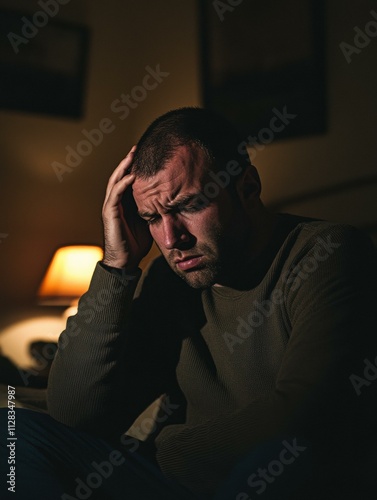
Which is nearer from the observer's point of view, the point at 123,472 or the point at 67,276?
the point at 123,472

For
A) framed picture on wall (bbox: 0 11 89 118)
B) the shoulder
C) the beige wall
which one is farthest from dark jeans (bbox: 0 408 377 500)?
framed picture on wall (bbox: 0 11 89 118)

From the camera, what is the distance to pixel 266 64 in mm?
2252

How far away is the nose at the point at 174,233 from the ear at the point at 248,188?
19cm

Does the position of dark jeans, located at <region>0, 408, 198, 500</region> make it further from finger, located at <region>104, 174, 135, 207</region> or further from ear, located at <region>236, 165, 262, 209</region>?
ear, located at <region>236, 165, 262, 209</region>

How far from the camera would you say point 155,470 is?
3.86 ft

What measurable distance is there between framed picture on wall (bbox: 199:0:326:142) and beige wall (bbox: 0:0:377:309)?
64mm

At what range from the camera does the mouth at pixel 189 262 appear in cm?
131

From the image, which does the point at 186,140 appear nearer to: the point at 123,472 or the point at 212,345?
the point at 212,345

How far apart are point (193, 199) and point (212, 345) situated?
37 centimetres

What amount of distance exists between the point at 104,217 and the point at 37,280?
140 cm

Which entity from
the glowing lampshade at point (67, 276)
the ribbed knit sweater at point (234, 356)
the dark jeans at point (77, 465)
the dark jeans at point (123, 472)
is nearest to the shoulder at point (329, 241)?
the ribbed knit sweater at point (234, 356)

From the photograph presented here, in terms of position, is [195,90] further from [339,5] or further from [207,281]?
[207,281]

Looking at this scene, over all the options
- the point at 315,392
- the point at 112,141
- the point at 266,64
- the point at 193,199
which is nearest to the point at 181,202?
the point at 193,199

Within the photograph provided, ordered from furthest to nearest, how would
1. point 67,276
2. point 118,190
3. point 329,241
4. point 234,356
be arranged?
point 67,276, point 118,190, point 234,356, point 329,241
